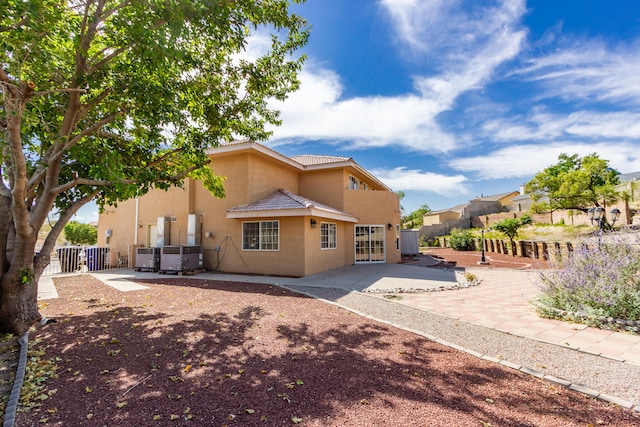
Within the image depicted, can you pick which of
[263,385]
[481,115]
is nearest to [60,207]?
[263,385]

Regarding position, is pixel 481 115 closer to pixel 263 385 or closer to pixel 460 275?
pixel 460 275

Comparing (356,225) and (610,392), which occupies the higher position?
(356,225)

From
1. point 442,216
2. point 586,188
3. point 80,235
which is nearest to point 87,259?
point 80,235

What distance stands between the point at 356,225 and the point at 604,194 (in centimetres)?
2314

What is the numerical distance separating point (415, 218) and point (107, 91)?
56322mm

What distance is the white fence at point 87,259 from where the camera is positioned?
13492 millimetres

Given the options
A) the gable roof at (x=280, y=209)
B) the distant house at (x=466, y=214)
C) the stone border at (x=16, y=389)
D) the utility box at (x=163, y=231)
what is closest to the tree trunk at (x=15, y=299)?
the stone border at (x=16, y=389)

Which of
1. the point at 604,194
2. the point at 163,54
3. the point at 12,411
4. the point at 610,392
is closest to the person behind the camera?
the point at 12,411

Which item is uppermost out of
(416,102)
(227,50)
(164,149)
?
(416,102)

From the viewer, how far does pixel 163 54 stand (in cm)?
471

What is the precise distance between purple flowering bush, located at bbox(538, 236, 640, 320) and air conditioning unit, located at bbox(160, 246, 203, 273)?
41.2 ft

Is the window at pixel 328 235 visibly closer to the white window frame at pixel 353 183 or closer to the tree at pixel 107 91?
the white window frame at pixel 353 183

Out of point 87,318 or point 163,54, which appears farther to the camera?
point 87,318

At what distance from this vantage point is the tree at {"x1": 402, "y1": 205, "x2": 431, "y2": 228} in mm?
51688
